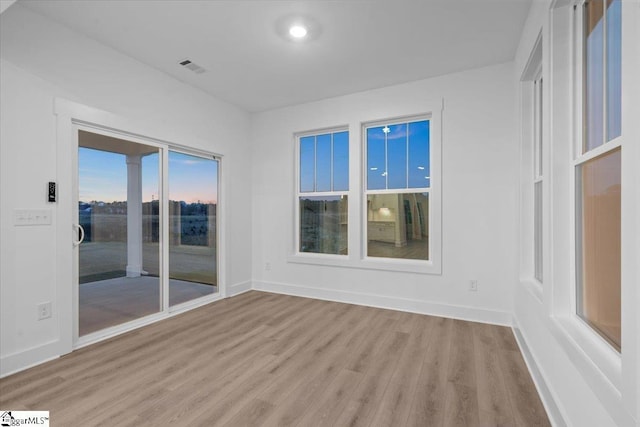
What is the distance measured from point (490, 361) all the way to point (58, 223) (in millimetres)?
3819

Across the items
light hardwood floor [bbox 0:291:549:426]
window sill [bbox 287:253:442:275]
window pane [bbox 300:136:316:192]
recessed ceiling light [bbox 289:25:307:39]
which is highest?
recessed ceiling light [bbox 289:25:307:39]

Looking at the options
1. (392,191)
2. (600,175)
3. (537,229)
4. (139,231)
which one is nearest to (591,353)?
(600,175)

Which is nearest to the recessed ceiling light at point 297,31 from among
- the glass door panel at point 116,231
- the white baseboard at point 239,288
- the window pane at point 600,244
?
the glass door panel at point 116,231

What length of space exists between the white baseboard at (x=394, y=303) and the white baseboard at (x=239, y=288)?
11 centimetres

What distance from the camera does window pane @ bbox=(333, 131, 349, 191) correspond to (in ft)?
13.8

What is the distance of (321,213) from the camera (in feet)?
14.6

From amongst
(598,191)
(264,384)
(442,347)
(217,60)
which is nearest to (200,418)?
(264,384)

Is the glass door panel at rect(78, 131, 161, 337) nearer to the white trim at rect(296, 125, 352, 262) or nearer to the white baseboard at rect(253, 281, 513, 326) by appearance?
the white baseboard at rect(253, 281, 513, 326)

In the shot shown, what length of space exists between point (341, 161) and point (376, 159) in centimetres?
53

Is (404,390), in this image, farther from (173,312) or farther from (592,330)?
(173,312)

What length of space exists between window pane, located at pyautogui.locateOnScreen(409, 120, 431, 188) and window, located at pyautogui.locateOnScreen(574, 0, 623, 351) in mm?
2015

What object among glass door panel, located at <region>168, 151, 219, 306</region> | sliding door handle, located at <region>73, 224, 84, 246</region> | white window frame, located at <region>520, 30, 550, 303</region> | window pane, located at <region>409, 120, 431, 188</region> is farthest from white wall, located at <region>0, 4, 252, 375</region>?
white window frame, located at <region>520, 30, 550, 303</region>

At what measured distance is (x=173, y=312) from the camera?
3.55 metres

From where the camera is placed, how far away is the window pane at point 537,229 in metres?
2.53
